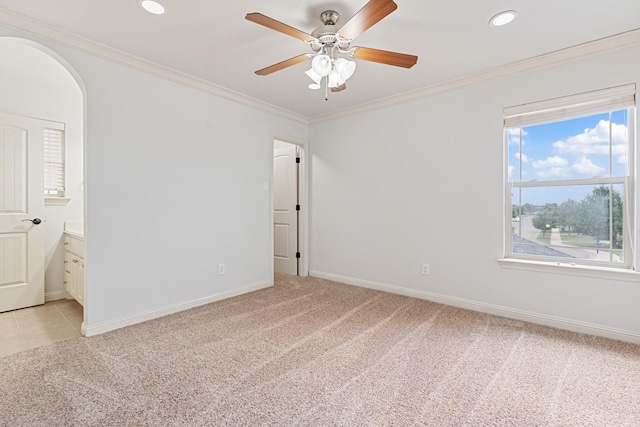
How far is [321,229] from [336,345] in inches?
90.3

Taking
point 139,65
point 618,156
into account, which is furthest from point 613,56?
point 139,65

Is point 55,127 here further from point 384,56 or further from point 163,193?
point 384,56

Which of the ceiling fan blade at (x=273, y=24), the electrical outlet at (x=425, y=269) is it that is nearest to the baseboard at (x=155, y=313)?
the electrical outlet at (x=425, y=269)

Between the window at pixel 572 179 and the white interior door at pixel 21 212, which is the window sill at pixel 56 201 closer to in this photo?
the white interior door at pixel 21 212

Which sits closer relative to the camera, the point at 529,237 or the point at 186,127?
the point at 529,237

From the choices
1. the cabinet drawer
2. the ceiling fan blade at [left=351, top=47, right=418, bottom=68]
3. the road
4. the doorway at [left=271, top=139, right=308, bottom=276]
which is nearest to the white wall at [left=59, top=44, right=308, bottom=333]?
the cabinet drawer

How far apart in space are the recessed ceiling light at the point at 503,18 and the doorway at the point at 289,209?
116 inches

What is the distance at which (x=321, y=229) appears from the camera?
4.52m

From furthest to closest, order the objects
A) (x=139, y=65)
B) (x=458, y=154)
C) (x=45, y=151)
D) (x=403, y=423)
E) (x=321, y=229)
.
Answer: (x=321, y=229)
(x=45, y=151)
(x=458, y=154)
(x=139, y=65)
(x=403, y=423)

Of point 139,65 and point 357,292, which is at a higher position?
point 139,65

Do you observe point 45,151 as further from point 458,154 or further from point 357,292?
point 458,154

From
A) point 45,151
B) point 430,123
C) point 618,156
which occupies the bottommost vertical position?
point 618,156

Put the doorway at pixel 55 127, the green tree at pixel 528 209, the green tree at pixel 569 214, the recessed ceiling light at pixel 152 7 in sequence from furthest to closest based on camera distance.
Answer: the doorway at pixel 55 127 < the green tree at pixel 528 209 < the green tree at pixel 569 214 < the recessed ceiling light at pixel 152 7

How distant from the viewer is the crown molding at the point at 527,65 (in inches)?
94.2
